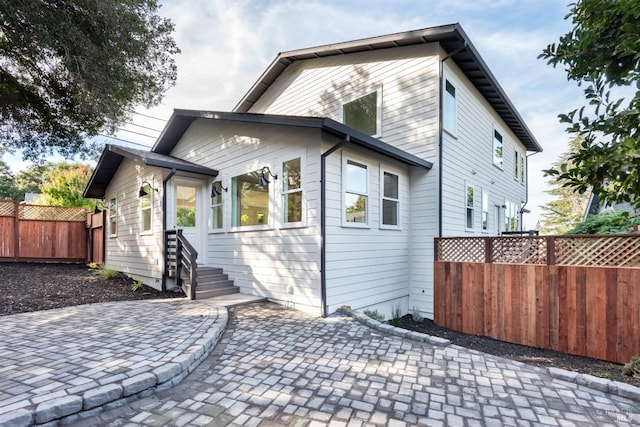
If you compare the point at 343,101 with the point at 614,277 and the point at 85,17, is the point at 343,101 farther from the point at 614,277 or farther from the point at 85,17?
the point at 614,277

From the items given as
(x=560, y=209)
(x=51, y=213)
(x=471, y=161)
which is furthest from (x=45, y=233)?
(x=560, y=209)

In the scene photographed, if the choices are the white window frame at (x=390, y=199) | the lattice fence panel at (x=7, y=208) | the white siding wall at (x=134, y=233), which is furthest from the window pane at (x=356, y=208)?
the lattice fence panel at (x=7, y=208)

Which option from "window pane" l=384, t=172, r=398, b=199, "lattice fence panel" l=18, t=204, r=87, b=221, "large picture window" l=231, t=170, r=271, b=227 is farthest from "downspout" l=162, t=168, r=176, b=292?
"lattice fence panel" l=18, t=204, r=87, b=221

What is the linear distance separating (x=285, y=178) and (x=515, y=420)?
5197 millimetres

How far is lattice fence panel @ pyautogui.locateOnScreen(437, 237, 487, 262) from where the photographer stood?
6488 mm

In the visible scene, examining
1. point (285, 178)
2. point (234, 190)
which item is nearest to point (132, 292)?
point (234, 190)

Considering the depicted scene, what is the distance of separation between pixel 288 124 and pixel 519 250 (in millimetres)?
4901

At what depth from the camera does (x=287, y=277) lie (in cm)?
629

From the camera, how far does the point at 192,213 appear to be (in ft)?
27.9

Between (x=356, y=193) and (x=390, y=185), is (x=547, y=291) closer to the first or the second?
(x=390, y=185)

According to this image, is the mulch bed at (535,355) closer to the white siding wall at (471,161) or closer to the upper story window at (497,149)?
the white siding wall at (471,161)

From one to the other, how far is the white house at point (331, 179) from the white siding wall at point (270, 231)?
3cm

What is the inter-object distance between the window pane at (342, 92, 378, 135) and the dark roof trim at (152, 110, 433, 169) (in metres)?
1.95

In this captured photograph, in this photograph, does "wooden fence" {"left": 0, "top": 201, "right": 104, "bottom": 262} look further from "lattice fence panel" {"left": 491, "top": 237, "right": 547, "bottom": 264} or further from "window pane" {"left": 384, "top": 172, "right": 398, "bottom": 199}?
"lattice fence panel" {"left": 491, "top": 237, "right": 547, "bottom": 264}
